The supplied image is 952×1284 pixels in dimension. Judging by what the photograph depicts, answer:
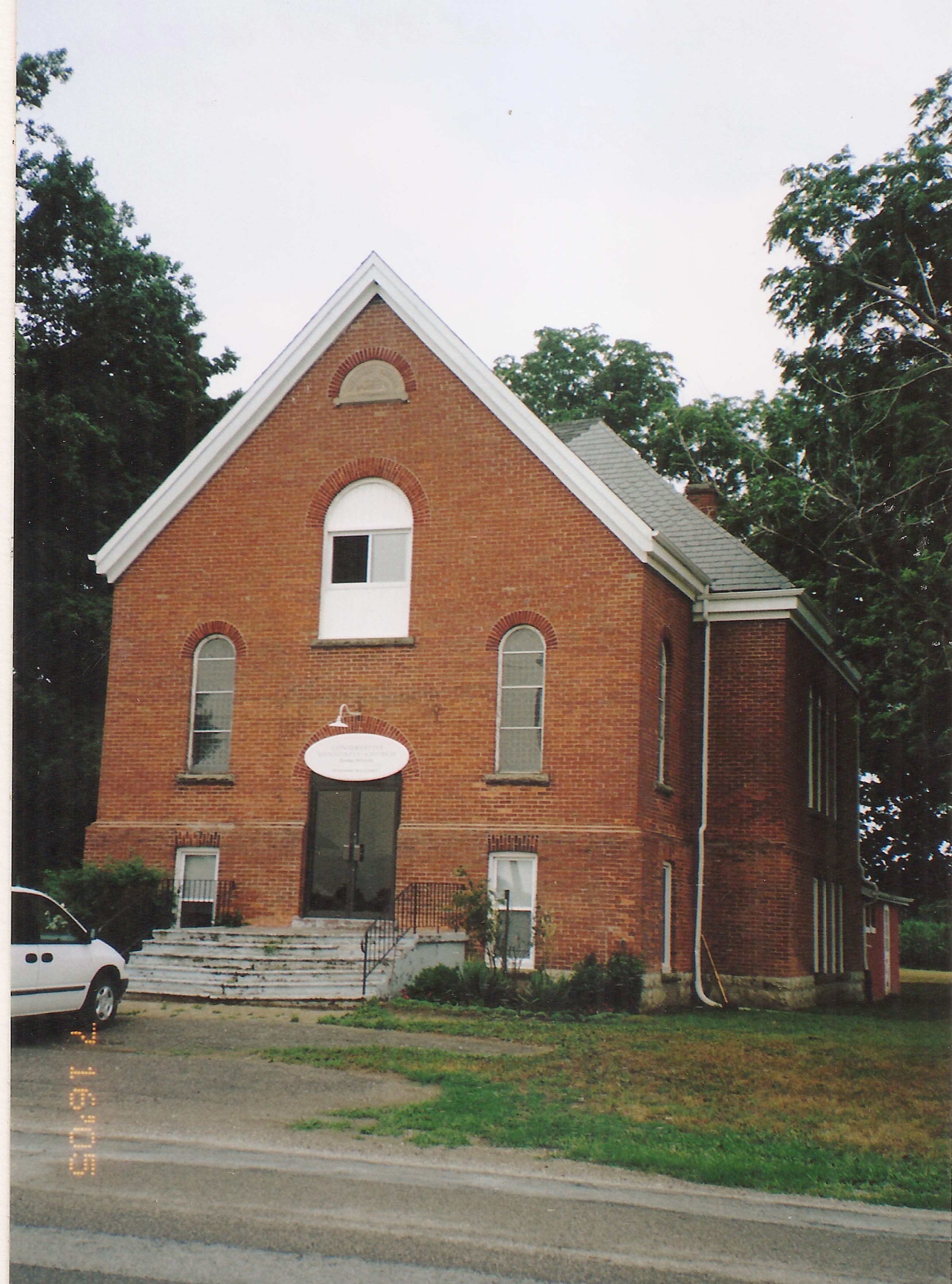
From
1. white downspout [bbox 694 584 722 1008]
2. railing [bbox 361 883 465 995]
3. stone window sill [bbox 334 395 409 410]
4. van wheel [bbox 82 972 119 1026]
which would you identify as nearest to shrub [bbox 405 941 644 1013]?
railing [bbox 361 883 465 995]

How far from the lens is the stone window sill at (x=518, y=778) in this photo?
789 inches

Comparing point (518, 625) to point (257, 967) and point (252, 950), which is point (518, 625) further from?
point (257, 967)

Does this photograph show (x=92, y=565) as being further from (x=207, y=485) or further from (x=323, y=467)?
(x=323, y=467)

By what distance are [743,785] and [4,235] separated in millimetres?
20731

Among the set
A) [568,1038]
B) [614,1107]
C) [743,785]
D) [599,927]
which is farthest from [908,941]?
[614,1107]

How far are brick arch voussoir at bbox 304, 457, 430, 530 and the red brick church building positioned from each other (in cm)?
4

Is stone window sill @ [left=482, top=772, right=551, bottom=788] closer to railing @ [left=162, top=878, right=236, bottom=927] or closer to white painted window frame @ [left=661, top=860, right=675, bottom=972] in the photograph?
white painted window frame @ [left=661, top=860, right=675, bottom=972]

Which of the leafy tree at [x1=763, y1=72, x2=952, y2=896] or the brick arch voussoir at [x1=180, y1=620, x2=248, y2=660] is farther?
the brick arch voussoir at [x1=180, y1=620, x2=248, y2=660]

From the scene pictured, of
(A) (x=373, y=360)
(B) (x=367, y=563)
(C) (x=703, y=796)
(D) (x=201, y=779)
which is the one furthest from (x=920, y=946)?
(A) (x=373, y=360)

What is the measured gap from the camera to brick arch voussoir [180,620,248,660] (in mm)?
21984

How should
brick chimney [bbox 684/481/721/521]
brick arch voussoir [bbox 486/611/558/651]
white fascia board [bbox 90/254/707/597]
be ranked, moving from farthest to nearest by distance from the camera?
brick chimney [bbox 684/481/721/521] → brick arch voussoir [bbox 486/611/558/651] → white fascia board [bbox 90/254/707/597]

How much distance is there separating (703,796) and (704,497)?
8.40 m

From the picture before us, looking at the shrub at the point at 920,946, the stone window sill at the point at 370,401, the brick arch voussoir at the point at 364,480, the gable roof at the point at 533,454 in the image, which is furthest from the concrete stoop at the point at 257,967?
the shrub at the point at 920,946

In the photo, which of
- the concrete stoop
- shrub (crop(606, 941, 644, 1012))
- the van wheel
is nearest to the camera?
the van wheel
